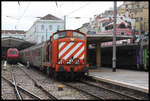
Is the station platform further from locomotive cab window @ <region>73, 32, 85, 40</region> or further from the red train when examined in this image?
the red train

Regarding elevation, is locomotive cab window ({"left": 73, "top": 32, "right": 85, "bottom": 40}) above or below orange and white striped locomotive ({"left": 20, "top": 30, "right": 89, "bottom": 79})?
above

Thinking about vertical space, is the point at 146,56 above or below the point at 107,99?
above

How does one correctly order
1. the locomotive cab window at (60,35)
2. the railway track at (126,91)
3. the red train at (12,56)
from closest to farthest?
1. the railway track at (126,91)
2. the locomotive cab window at (60,35)
3. the red train at (12,56)

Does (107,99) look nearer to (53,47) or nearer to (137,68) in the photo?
(53,47)

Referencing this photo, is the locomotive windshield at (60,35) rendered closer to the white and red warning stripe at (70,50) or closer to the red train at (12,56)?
the white and red warning stripe at (70,50)

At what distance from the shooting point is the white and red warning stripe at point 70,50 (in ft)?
40.9

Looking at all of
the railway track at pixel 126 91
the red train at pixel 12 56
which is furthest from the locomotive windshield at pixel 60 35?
the red train at pixel 12 56

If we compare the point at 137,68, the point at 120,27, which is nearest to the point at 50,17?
the point at 120,27

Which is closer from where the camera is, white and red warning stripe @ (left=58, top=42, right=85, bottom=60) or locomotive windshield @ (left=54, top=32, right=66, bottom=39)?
white and red warning stripe @ (left=58, top=42, right=85, bottom=60)

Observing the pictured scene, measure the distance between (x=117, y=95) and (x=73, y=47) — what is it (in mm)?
4774

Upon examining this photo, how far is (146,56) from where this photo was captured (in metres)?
17.8

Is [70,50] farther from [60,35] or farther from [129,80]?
[129,80]

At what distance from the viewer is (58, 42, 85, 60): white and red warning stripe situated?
40.9 ft

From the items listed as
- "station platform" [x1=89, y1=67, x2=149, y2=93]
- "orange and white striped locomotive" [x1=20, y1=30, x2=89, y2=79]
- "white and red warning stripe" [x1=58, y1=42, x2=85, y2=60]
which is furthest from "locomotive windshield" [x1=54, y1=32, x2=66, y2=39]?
"station platform" [x1=89, y1=67, x2=149, y2=93]
